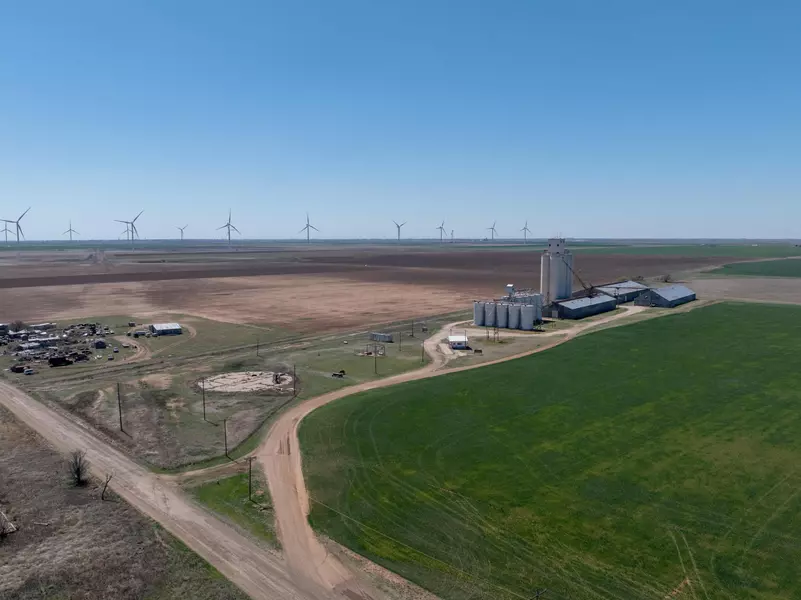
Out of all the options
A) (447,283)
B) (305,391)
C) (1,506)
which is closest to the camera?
(1,506)

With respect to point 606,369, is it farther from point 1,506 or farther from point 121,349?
point 121,349

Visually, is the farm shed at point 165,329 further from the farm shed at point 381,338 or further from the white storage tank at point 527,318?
the white storage tank at point 527,318

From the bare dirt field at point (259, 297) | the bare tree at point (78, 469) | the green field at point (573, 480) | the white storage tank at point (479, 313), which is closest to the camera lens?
the green field at point (573, 480)

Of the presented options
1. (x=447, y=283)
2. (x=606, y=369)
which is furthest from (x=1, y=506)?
(x=447, y=283)

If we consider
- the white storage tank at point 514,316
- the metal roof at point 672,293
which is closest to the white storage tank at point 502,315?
the white storage tank at point 514,316

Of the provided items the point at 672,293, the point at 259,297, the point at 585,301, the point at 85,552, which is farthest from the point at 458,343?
the point at 259,297

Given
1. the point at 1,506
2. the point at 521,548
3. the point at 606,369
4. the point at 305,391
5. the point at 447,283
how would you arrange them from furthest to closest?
the point at 447,283, the point at 606,369, the point at 305,391, the point at 1,506, the point at 521,548
